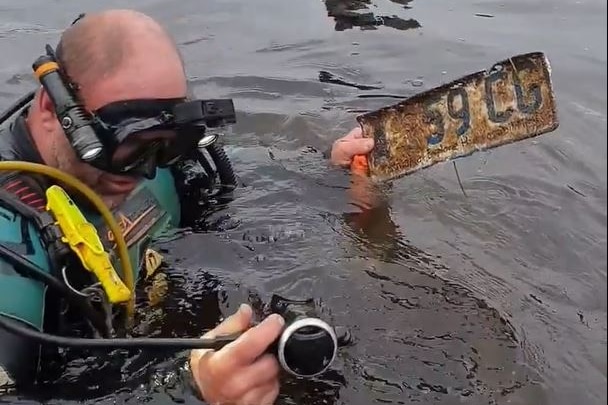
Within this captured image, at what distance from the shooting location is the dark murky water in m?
2.46

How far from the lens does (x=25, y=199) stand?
2359mm

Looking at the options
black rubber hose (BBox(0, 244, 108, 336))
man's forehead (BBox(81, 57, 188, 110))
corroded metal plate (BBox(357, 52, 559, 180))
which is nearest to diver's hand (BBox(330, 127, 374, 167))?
corroded metal plate (BBox(357, 52, 559, 180))

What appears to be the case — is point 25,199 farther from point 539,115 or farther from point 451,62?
point 451,62

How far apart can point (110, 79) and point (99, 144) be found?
0.28 meters

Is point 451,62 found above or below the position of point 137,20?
below

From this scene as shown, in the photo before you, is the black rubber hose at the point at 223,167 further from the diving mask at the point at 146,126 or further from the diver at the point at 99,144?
the diving mask at the point at 146,126

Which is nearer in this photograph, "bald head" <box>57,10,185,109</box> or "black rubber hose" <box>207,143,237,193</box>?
"bald head" <box>57,10,185,109</box>

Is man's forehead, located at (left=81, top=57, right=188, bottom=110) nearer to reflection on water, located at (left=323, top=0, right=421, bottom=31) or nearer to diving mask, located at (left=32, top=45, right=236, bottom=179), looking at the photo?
diving mask, located at (left=32, top=45, right=236, bottom=179)

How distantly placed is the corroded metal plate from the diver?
3.10ft

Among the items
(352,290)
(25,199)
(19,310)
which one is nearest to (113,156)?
(25,199)

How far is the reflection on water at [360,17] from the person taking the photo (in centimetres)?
668

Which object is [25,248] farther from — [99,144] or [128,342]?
[128,342]

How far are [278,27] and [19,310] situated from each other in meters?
5.16

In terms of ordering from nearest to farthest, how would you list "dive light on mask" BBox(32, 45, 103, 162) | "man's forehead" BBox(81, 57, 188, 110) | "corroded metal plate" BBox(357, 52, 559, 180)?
"dive light on mask" BBox(32, 45, 103, 162) < "man's forehead" BBox(81, 57, 188, 110) < "corroded metal plate" BBox(357, 52, 559, 180)
